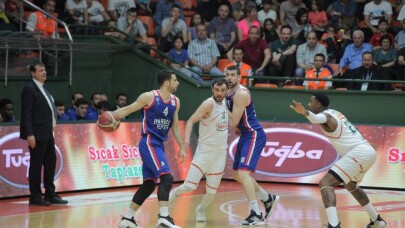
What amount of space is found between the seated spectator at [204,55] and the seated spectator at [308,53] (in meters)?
1.82

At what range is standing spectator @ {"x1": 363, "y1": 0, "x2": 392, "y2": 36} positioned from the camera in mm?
19953

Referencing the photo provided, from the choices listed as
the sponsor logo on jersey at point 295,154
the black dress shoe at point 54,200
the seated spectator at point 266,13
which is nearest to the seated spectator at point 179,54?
the seated spectator at point 266,13

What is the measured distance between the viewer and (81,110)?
17.4 m

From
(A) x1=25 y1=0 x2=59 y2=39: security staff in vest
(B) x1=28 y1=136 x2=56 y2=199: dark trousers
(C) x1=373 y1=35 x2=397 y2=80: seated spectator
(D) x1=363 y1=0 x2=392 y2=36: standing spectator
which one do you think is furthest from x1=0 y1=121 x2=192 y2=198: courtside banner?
(D) x1=363 y1=0 x2=392 y2=36: standing spectator

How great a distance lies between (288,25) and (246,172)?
7.81 metres

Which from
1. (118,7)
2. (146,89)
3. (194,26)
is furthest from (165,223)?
(118,7)

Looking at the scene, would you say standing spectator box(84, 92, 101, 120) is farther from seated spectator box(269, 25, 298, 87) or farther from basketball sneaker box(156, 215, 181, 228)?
basketball sneaker box(156, 215, 181, 228)

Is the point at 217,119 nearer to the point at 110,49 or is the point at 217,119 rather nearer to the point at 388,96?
the point at 388,96

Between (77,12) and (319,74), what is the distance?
18.8 ft

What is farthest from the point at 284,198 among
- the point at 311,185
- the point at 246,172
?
the point at 246,172

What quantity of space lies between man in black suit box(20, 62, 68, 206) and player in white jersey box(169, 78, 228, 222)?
261cm

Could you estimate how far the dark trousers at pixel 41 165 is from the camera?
1395 centimetres

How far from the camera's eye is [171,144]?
17609 mm

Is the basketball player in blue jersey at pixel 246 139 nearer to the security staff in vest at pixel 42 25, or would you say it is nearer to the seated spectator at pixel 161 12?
the security staff in vest at pixel 42 25
